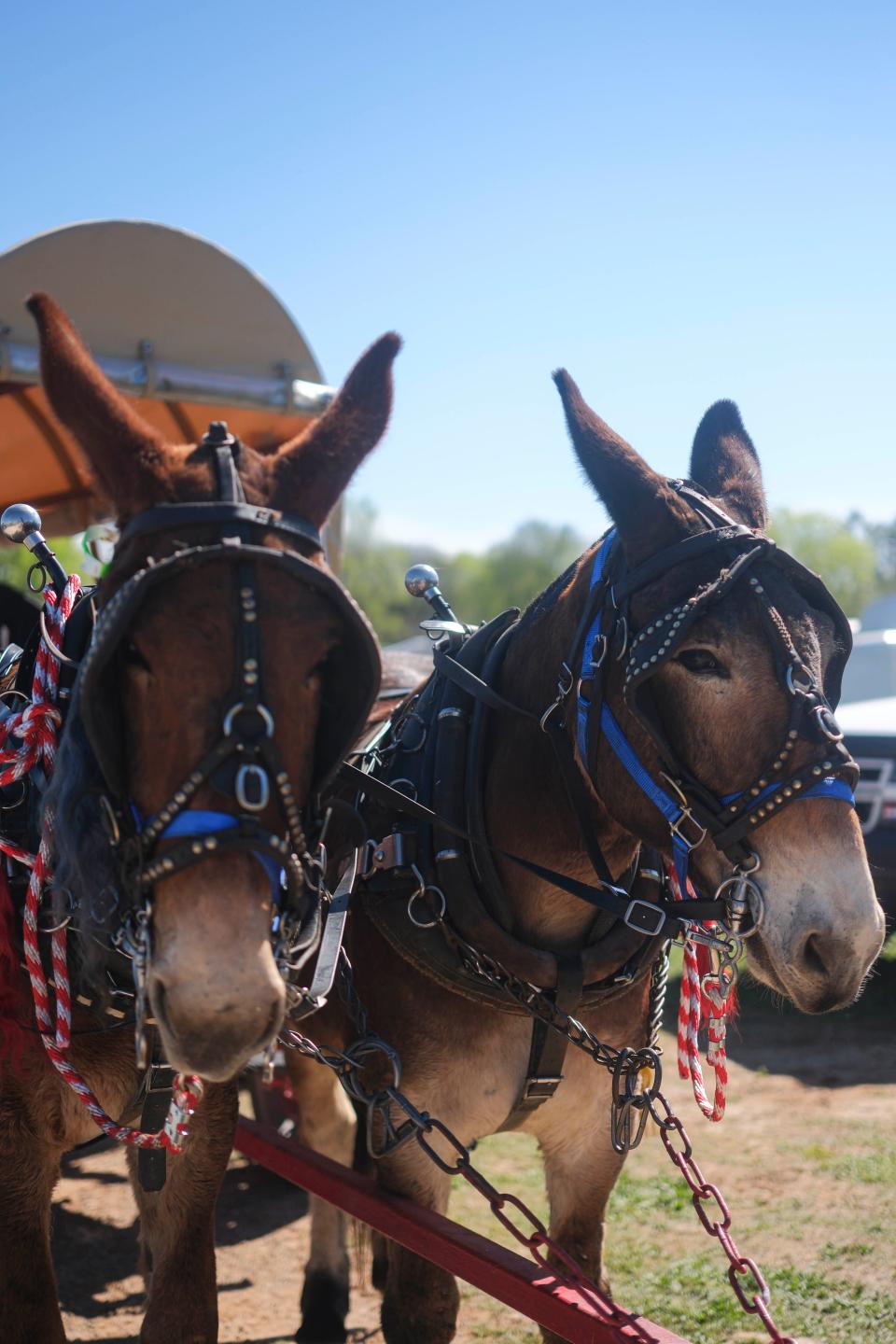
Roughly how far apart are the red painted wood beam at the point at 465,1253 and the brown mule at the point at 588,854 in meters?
0.09

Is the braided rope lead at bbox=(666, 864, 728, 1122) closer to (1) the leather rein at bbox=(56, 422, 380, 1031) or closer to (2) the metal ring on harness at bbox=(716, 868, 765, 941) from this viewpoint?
(2) the metal ring on harness at bbox=(716, 868, 765, 941)

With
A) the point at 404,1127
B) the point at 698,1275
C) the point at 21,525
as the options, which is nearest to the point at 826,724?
the point at 404,1127

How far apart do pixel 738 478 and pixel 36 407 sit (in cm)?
301

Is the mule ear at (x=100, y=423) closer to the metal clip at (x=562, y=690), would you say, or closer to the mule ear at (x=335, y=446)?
the mule ear at (x=335, y=446)

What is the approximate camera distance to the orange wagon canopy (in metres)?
4.31

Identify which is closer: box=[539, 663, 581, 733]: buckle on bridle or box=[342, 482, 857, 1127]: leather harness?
box=[342, 482, 857, 1127]: leather harness

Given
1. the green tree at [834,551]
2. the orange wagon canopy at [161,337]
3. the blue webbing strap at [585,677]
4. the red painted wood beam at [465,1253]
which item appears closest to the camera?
the red painted wood beam at [465,1253]

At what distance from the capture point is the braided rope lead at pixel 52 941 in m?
2.08

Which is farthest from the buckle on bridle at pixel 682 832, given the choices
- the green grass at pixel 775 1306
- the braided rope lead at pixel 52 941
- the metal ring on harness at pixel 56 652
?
the green grass at pixel 775 1306

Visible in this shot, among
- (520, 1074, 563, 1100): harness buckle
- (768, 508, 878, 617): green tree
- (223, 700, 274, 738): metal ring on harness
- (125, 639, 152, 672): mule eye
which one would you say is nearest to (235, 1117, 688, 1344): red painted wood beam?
(520, 1074, 563, 1100): harness buckle

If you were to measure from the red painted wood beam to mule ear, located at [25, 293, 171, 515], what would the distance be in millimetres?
1636

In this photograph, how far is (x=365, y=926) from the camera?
283 cm

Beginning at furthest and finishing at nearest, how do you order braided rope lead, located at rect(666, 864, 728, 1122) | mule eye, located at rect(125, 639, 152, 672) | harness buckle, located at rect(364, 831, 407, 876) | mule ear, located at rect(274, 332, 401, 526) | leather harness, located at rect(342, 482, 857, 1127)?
harness buckle, located at rect(364, 831, 407, 876), braided rope lead, located at rect(666, 864, 728, 1122), leather harness, located at rect(342, 482, 857, 1127), mule ear, located at rect(274, 332, 401, 526), mule eye, located at rect(125, 639, 152, 672)

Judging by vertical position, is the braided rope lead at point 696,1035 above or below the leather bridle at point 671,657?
below
